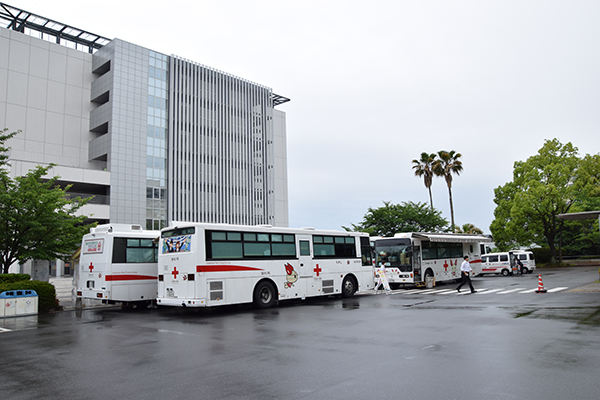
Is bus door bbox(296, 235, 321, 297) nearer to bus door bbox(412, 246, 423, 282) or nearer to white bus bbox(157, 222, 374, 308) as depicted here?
white bus bbox(157, 222, 374, 308)

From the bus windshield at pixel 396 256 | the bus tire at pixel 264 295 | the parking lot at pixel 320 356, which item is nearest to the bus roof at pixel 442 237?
the bus windshield at pixel 396 256

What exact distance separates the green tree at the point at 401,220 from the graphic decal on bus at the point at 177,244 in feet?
103

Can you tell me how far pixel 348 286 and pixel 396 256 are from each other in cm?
591

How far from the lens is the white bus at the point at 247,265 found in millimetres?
15438

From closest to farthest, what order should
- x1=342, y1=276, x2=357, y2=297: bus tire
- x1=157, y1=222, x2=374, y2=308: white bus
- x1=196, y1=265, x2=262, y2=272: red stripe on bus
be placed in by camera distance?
1. x1=196, y1=265, x2=262, y2=272: red stripe on bus
2. x1=157, y1=222, x2=374, y2=308: white bus
3. x1=342, y1=276, x2=357, y2=297: bus tire

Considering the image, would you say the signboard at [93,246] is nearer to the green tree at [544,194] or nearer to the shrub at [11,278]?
the shrub at [11,278]

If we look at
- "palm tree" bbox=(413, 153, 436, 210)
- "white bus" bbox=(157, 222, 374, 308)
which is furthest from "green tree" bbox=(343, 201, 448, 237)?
"white bus" bbox=(157, 222, 374, 308)

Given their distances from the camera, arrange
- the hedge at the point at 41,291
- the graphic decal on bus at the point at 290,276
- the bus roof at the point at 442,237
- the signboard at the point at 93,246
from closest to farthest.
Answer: the hedge at the point at 41,291
the signboard at the point at 93,246
the graphic decal on bus at the point at 290,276
the bus roof at the point at 442,237

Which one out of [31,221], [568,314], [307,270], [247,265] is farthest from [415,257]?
[31,221]

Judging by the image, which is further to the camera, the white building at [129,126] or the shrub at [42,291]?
the white building at [129,126]

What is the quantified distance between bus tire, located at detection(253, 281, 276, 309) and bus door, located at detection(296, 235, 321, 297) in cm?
138

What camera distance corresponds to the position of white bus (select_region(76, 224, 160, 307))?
17.6 m

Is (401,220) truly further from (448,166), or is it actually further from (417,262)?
(417,262)

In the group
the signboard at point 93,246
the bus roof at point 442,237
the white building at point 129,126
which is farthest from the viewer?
the white building at point 129,126
